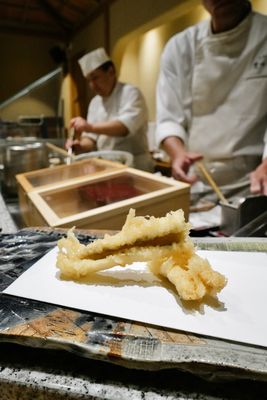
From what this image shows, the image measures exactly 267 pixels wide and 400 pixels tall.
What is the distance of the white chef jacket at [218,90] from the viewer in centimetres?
265

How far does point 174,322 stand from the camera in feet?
2.28

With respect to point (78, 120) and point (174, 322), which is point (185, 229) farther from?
point (78, 120)

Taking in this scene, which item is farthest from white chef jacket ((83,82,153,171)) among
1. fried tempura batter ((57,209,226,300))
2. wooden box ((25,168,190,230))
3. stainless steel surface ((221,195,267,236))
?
fried tempura batter ((57,209,226,300))

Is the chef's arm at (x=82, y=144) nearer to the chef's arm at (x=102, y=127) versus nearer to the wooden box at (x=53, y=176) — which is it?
the chef's arm at (x=102, y=127)

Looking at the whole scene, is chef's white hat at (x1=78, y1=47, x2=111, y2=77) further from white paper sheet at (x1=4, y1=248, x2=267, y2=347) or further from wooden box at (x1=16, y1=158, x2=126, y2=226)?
white paper sheet at (x1=4, y1=248, x2=267, y2=347)

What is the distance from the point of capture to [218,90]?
9.11ft

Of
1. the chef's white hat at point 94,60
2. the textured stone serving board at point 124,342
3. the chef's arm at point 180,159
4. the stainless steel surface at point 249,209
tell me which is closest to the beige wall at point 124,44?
the chef's white hat at point 94,60

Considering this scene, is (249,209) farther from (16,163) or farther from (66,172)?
(16,163)

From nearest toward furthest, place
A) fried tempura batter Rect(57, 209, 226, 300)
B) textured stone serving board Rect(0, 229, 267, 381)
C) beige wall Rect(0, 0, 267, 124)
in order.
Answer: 1. textured stone serving board Rect(0, 229, 267, 381)
2. fried tempura batter Rect(57, 209, 226, 300)
3. beige wall Rect(0, 0, 267, 124)

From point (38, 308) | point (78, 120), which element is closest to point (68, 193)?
point (38, 308)

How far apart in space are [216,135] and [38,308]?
2388mm

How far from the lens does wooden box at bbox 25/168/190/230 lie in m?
1.48

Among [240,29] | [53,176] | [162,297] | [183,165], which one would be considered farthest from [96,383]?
[240,29]

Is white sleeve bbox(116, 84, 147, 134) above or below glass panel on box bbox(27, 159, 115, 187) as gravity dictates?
above
